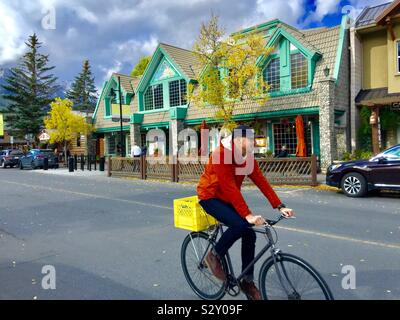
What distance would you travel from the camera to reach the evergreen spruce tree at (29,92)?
136 ft

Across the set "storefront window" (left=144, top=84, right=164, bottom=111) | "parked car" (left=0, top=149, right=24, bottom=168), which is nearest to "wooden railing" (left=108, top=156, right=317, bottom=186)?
"storefront window" (left=144, top=84, right=164, bottom=111)

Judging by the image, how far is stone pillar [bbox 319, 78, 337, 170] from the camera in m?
16.9

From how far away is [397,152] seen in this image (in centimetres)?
1051

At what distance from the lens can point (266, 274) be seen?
334 cm

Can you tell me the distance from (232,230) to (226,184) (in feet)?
1.54

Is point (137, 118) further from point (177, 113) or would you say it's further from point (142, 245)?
point (142, 245)

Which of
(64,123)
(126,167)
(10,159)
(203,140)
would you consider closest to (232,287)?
(126,167)

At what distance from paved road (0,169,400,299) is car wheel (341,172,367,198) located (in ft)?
1.24

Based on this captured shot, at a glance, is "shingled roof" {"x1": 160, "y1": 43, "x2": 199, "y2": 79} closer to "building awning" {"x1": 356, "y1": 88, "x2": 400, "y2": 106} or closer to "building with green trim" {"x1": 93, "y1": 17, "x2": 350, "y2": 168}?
"building with green trim" {"x1": 93, "y1": 17, "x2": 350, "y2": 168}

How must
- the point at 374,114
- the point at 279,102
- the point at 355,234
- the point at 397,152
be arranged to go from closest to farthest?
1. the point at 355,234
2. the point at 397,152
3. the point at 374,114
4. the point at 279,102

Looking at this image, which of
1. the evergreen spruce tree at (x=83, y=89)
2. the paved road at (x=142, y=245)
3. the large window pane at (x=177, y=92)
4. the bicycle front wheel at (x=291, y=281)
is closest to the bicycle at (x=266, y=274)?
the bicycle front wheel at (x=291, y=281)

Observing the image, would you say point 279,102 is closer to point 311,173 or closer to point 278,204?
point 311,173
